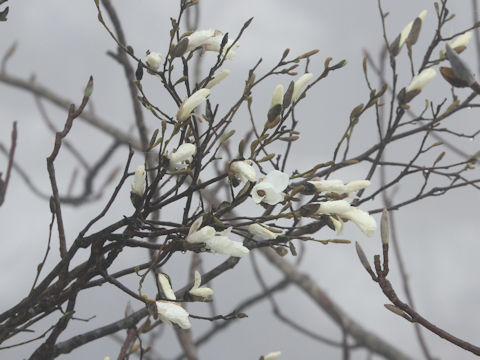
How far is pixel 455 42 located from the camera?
111 centimetres

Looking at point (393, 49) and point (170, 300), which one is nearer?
point (170, 300)

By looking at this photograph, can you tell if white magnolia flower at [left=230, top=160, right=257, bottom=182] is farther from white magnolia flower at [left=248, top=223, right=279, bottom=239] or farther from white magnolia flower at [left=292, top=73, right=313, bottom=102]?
white magnolia flower at [left=292, top=73, right=313, bottom=102]

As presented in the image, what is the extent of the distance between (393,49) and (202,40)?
0.34 metres

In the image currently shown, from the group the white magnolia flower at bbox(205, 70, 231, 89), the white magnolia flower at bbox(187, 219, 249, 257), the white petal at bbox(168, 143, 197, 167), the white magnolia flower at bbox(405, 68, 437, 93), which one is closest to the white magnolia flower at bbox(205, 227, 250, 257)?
the white magnolia flower at bbox(187, 219, 249, 257)

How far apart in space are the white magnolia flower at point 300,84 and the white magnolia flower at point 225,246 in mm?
253

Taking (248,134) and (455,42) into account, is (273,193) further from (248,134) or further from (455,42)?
(248,134)

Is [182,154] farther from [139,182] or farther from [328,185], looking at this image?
[328,185]

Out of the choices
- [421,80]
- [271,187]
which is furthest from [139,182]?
[421,80]

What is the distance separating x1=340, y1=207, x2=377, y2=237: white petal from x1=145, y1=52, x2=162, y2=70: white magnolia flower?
34 cm

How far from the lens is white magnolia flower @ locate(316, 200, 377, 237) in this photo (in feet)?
2.71

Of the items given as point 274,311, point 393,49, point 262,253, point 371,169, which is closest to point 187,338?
point 274,311

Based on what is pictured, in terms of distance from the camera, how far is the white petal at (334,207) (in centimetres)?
83

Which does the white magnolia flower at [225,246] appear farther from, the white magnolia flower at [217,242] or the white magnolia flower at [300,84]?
the white magnolia flower at [300,84]

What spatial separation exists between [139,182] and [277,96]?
8.8 inches
